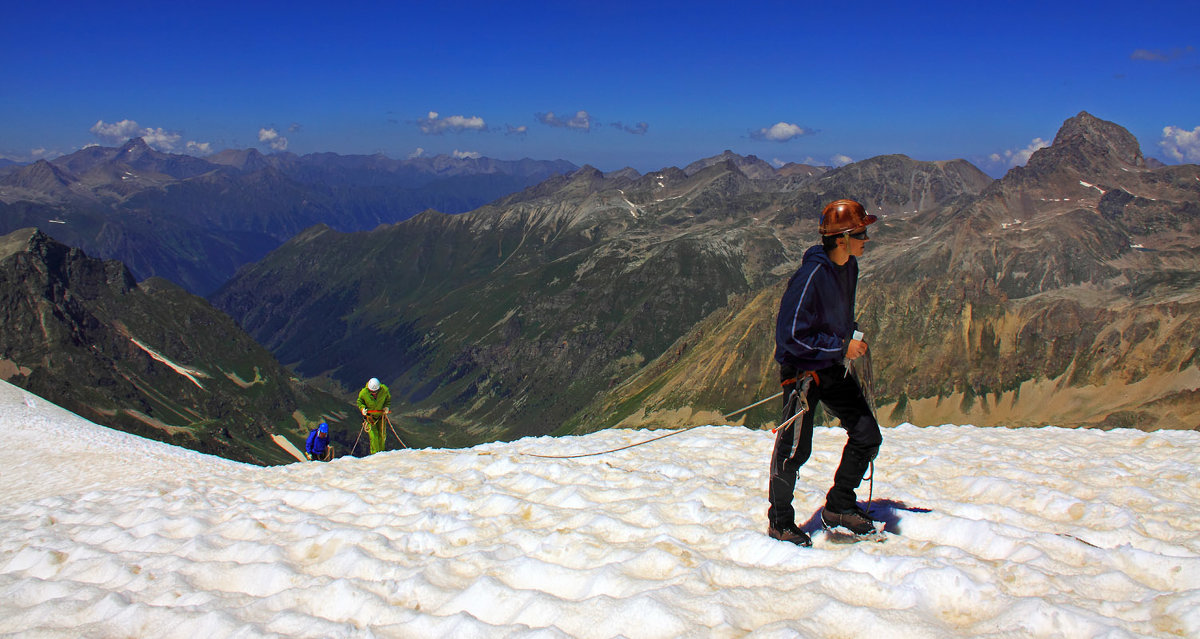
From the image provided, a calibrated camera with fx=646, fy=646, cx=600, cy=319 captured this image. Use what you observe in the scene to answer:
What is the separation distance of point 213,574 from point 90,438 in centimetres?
2124

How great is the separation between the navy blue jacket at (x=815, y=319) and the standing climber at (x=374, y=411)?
65.2 feet

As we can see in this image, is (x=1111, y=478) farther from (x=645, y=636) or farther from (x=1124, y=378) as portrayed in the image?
(x=1124, y=378)

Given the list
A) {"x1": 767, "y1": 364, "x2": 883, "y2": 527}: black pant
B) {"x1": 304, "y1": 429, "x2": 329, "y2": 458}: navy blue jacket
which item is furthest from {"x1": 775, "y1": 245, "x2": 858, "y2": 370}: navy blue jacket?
{"x1": 304, "y1": 429, "x2": 329, "y2": 458}: navy blue jacket

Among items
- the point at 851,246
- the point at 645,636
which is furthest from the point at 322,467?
the point at 851,246

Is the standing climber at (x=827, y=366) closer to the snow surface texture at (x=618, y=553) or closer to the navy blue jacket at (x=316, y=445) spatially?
the snow surface texture at (x=618, y=553)

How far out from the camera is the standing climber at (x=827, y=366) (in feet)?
28.0

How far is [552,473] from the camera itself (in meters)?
13.7

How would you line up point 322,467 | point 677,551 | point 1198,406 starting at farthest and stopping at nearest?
point 1198,406
point 322,467
point 677,551

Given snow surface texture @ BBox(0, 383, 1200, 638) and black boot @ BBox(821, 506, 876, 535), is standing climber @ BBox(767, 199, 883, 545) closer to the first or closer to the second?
black boot @ BBox(821, 506, 876, 535)

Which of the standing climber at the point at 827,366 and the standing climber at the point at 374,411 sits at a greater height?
the standing climber at the point at 827,366

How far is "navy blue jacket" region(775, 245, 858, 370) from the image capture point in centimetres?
846

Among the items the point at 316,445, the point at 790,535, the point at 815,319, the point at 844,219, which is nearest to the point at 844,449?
the point at 790,535

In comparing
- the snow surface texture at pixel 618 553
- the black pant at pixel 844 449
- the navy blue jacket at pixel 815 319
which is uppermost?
the navy blue jacket at pixel 815 319

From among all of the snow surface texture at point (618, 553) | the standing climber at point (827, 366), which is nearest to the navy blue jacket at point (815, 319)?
the standing climber at point (827, 366)
